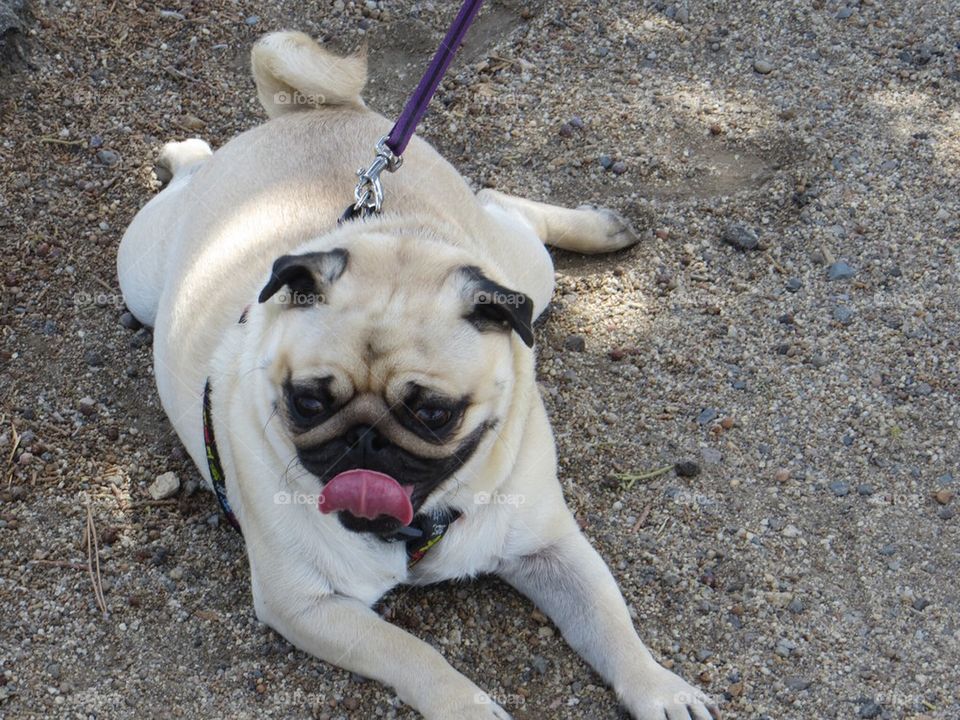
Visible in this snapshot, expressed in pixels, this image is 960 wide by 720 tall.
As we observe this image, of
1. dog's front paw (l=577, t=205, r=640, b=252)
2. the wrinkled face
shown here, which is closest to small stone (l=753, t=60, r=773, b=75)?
dog's front paw (l=577, t=205, r=640, b=252)

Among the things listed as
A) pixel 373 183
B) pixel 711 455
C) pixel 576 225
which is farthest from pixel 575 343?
pixel 373 183

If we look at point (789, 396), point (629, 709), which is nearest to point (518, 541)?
point (629, 709)

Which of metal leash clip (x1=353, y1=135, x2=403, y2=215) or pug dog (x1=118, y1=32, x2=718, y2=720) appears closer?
pug dog (x1=118, y1=32, x2=718, y2=720)

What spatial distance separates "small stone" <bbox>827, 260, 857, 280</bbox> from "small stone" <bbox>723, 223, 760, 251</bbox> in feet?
1.04

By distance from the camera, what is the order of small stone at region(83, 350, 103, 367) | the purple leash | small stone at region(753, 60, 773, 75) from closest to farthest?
the purple leash
small stone at region(83, 350, 103, 367)
small stone at region(753, 60, 773, 75)

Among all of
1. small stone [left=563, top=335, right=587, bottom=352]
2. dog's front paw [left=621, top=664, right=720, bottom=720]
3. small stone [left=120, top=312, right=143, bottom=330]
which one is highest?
dog's front paw [left=621, top=664, right=720, bottom=720]

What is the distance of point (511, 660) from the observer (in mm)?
3369

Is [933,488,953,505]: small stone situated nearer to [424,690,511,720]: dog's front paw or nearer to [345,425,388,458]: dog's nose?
[424,690,511,720]: dog's front paw

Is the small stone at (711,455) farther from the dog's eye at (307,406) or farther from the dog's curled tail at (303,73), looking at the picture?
the dog's curled tail at (303,73)

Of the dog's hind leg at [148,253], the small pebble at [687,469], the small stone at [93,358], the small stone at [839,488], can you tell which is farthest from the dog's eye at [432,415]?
the small stone at [93,358]

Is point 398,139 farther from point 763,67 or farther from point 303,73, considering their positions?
point 763,67

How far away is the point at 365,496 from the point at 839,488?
1.83m

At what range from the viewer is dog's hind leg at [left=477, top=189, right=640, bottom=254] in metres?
4.57

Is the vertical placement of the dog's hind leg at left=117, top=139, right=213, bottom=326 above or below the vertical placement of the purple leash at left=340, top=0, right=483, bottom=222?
below
